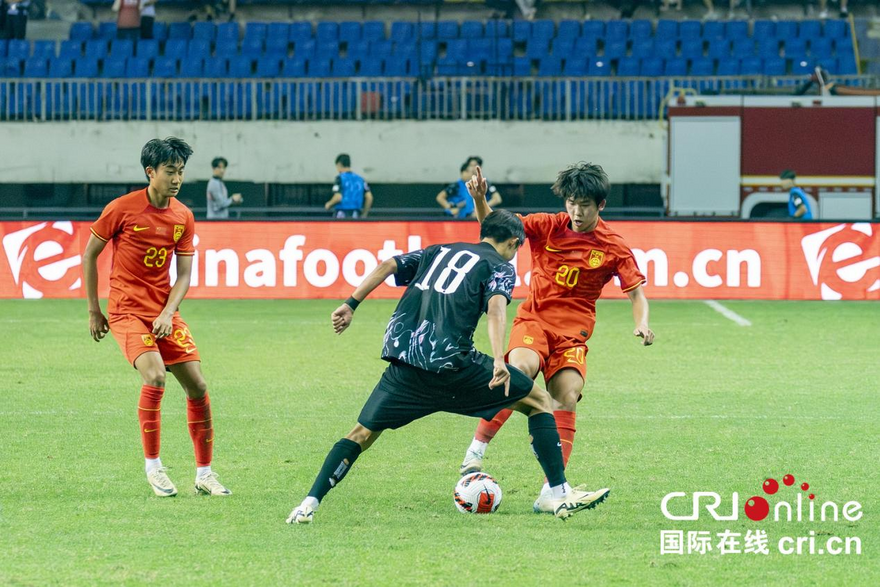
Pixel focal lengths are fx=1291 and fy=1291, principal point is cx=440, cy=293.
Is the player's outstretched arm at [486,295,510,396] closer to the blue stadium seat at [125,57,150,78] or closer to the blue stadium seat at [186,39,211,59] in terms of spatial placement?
the blue stadium seat at [125,57,150,78]

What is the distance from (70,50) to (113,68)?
1.47 m

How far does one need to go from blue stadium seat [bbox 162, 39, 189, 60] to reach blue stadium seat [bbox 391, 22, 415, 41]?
474cm

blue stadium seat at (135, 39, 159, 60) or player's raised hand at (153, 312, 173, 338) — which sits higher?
blue stadium seat at (135, 39, 159, 60)

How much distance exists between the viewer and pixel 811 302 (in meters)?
18.1

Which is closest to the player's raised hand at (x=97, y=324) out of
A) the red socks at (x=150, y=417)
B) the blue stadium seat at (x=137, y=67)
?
the red socks at (x=150, y=417)

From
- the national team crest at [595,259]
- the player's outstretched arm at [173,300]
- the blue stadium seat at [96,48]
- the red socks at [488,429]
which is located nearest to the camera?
the player's outstretched arm at [173,300]

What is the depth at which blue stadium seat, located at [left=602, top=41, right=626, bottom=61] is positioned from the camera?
28.7m

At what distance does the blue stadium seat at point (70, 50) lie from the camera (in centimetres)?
2938

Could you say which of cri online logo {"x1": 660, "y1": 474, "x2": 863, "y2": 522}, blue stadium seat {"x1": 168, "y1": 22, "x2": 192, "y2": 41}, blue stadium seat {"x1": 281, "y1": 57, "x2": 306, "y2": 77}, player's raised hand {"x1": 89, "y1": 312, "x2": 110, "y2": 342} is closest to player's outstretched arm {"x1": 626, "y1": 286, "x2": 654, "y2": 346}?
cri online logo {"x1": 660, "y1": 474, "x2": 863, "y2": 522}

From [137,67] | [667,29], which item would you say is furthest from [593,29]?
[137,67]

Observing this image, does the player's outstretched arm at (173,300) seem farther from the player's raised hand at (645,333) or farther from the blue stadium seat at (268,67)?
the blue stadium seat at (268,67)

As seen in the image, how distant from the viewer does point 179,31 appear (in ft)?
101

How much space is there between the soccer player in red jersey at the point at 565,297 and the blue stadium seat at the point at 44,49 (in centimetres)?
2429

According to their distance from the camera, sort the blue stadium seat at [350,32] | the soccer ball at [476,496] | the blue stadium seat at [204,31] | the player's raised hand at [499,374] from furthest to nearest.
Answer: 1. the blue stadium seat at [204,31]
2. the blue stadium seat at [350,32]
3. the soccer ball at [476,496]
4. the player's raised hand at [499,374]
